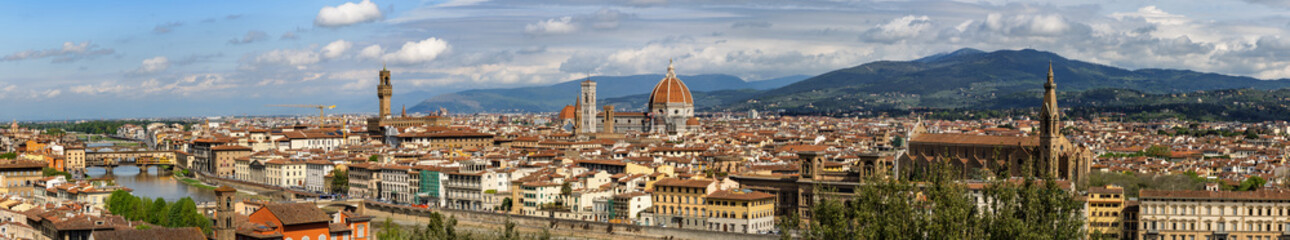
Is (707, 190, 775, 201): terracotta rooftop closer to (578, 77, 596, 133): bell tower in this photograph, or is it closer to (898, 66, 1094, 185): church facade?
(898, 66, 1094, 185): church facade

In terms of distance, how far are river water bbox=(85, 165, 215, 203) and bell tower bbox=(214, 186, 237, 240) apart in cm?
2845

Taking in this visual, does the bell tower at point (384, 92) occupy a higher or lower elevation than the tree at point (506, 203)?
higher

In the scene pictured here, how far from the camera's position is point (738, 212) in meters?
42.1

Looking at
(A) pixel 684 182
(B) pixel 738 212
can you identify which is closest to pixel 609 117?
(A) pixel 684 182

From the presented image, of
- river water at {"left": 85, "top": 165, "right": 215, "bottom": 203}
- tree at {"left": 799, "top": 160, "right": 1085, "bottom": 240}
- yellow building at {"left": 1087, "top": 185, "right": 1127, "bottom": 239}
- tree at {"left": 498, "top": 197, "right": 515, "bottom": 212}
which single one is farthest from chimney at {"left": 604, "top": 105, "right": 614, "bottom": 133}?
tree at {"left": 799, "top": 160, "right": 1085, "bottom": 240}

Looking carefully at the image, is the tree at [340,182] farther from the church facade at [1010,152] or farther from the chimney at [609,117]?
the chimney at [609,117]

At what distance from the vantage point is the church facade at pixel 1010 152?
4738 cm

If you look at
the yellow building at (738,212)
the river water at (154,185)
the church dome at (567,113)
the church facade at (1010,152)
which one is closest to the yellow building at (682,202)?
the yellow building at (738,212)

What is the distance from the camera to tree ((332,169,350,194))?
61.4m

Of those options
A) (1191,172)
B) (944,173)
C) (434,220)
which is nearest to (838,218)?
(944,173)

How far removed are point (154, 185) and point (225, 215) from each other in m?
47.0

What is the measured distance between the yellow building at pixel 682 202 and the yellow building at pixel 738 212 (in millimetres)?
388

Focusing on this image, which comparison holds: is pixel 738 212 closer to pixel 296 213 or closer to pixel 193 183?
pixel 296 213

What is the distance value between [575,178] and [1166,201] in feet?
68.9
